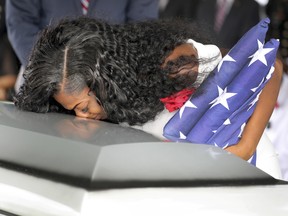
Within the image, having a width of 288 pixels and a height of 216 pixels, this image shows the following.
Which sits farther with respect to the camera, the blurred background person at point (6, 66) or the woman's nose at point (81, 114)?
the blurred background person at point (6, 66)

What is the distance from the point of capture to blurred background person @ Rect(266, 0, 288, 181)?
2959 mm

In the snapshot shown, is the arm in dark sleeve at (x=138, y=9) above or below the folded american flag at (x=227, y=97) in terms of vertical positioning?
below

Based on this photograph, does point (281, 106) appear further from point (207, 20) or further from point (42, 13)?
point (42, 13)

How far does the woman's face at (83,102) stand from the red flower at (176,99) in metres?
0.14

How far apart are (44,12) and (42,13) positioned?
2cm

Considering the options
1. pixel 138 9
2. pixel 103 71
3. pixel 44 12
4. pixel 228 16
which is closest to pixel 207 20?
pixel 228 16

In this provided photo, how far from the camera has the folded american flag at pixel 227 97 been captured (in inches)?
47.8

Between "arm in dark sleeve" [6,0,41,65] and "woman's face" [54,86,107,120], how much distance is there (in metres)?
1.19

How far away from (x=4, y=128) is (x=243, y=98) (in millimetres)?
493

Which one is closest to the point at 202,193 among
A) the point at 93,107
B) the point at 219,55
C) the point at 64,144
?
the point at 64,144

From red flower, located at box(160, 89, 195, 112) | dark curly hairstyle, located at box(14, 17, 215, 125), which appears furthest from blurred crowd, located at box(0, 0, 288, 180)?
red flower, located at box(160, 89, 195, 112)

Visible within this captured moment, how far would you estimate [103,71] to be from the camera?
4.56 ft

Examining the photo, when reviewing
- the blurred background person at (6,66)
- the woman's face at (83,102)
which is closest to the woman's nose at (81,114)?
the woman's face at (83,102)

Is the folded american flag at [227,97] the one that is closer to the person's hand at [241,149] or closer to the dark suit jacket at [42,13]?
the person's hand at [241,149]
